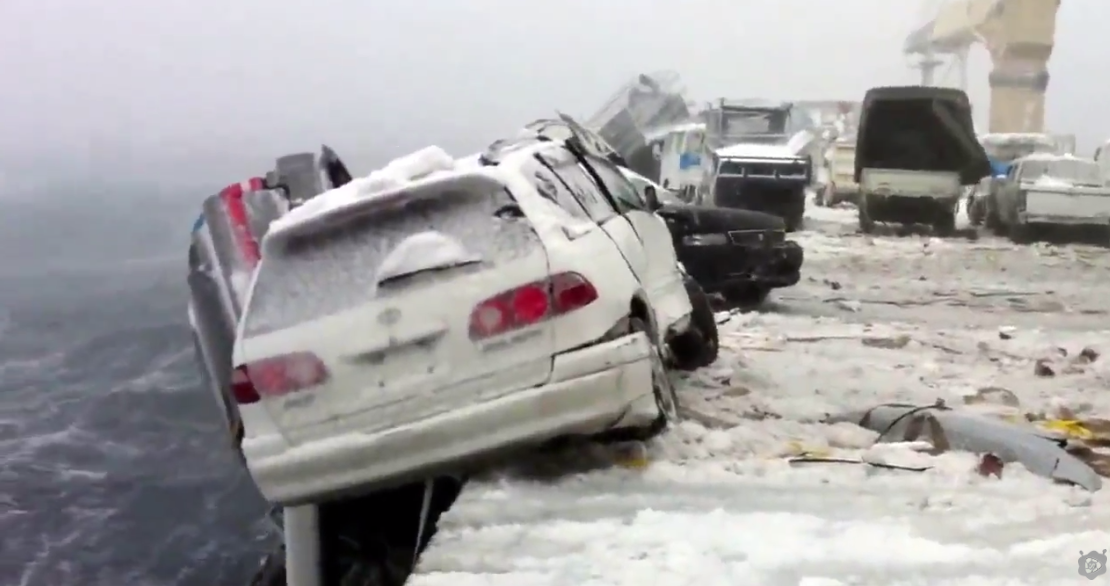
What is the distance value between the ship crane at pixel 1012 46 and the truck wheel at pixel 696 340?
42290 mm

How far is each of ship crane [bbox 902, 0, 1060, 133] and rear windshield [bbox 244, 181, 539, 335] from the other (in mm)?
45239

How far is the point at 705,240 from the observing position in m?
10.5

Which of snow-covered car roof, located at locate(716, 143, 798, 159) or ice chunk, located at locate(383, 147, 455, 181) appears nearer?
ice chunk, located at locate(383, 147, 455, 181)

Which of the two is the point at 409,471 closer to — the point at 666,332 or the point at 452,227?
the point at 452,227

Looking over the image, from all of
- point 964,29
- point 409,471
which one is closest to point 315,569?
point 409,471

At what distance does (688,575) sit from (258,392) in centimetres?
195

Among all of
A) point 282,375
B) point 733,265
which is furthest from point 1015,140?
point 282,375

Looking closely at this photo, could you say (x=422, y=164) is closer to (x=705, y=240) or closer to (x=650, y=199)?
(x=650, y=199)

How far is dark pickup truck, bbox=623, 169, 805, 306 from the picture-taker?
1046 centimetres

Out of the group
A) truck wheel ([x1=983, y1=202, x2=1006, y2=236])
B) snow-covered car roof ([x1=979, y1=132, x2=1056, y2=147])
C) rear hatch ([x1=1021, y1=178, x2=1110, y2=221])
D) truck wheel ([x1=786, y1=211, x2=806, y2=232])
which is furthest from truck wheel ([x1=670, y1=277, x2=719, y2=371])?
snow-covered car roof ([x1=979, y1=132, x2=1056, y2=147])

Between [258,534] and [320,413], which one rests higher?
[320,413]

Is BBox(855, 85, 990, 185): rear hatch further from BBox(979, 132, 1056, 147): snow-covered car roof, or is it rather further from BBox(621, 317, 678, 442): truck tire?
BBox(979, 132, 1056, 147): snow-covered car roof

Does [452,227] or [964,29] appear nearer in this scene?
[452,227]

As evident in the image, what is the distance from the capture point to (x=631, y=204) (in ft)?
22.1
